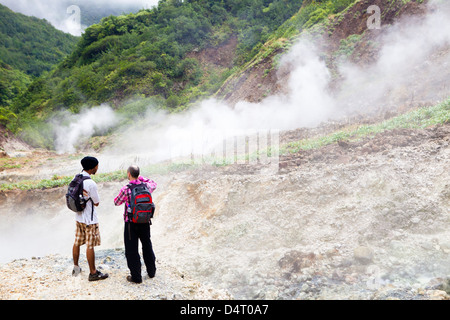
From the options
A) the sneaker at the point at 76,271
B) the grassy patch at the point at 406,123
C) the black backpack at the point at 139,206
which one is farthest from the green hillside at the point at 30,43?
the black backpack at the point at 139,206

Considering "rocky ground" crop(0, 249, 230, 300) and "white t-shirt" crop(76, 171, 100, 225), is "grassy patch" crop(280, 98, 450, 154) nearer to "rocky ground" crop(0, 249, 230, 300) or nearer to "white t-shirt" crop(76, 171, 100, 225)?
"rocky ground" crop(0, 249, 230, 300)

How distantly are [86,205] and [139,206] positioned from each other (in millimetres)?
660

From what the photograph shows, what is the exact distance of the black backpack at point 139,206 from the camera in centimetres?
358

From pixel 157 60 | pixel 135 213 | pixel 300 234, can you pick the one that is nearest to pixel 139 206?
pixel 135 213

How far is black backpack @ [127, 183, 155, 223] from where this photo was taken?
141 inches

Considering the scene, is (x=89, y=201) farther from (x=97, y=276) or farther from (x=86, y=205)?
(x=97, y=276)

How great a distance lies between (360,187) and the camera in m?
6.06

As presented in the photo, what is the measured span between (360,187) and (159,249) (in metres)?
3.76

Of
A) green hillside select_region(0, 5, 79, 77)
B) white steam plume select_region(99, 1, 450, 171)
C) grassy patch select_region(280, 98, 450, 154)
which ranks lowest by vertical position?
grassy patch select_region(280, 98, 450, 154)

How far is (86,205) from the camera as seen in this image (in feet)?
12.3

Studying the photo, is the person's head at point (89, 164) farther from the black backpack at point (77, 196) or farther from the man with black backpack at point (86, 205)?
the black backpack at point (77, 196)

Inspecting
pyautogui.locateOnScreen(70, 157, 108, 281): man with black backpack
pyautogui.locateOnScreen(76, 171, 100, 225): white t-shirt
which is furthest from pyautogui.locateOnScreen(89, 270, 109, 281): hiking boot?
pyautogui.locateOnScreen(76, 171, 100, 225): white t-shirt

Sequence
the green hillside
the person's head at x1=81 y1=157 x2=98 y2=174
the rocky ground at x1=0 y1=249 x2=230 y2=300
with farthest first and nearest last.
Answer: the green hillside, the person's head at x1=81 y1=157 x2=98 y2=174, the rocky ground at x1=0 y1=249 x2=230 y2=300

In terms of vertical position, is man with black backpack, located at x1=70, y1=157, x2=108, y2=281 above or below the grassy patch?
below
